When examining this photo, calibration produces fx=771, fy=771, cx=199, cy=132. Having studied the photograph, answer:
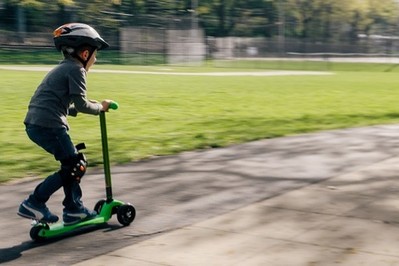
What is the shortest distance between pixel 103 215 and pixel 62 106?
3.08 ft

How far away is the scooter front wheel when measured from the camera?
5.93 m

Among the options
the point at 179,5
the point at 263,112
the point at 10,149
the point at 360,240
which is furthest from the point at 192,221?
the point at 179,5

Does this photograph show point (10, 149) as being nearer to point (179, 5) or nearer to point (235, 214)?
point (235, 214)

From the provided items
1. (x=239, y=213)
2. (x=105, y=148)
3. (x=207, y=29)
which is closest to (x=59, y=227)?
(x=105, y=148)

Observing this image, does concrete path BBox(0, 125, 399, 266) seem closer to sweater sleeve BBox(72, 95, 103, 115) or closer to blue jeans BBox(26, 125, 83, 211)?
blue jeans BBox(26, 125, 83, 211)

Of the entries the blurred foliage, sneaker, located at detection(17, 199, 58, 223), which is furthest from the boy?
the blurred foliage

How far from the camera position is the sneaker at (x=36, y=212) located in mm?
5598

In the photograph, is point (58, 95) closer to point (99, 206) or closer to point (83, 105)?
point (83, 105)

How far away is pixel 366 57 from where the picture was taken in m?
59.3

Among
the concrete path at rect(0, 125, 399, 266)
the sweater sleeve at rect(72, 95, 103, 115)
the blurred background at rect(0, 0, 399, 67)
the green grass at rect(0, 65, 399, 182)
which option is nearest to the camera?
the concrete path at rect(0, 125, 399, 266)

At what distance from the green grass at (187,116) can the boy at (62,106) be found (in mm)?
2575

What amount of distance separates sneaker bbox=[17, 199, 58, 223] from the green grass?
2.52 meters

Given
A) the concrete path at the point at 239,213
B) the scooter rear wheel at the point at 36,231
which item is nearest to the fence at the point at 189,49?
the concrete path at the point at 239,213

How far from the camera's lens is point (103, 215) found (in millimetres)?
5980
